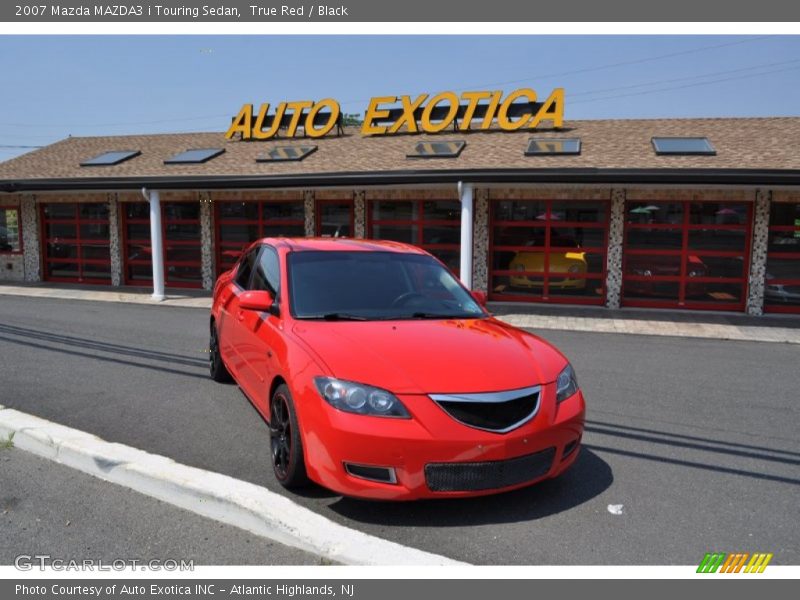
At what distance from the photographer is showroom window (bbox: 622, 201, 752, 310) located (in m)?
13.7

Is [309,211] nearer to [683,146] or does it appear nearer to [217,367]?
[683,146]

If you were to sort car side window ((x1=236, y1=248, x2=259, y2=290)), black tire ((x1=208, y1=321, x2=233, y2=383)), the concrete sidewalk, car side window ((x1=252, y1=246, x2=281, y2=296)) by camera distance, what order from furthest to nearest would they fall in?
1. the concrete sidewalk
2. black tire ((x1=208, y1=321, x2=233, y2=383))
3. car side window ((x1=236, y1=248, x2=259, y2=290))
4. car side window ((x1=252, y1=246, x2=281, y2=296))

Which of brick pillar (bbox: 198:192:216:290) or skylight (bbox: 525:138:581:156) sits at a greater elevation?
skylight (bbox: 525:138:581:156)

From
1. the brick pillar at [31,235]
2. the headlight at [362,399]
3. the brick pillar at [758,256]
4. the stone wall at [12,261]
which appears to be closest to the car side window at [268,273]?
the headlight at [362,399]

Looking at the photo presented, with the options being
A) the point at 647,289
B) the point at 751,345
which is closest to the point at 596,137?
the point at 647,289

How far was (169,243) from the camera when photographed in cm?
1791

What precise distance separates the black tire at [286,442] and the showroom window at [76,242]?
1624 cm

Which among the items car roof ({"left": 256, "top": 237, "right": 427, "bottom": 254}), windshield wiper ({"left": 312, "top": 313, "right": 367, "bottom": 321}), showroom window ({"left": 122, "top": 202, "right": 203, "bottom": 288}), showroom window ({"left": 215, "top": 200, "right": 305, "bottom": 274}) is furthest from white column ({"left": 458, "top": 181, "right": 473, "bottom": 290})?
windshield wiper ({"left": 312, "top": 313, "right": 367, "bottom": 321})

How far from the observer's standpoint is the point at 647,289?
46.9ft

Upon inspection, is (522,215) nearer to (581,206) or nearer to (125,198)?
(581,206)

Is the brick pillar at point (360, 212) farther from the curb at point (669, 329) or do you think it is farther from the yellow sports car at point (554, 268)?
the curb at point (669, 329)

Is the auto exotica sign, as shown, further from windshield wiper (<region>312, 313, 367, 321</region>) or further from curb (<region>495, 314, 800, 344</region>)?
windshield wiper (<region>312, 313, 367, 321</region>)

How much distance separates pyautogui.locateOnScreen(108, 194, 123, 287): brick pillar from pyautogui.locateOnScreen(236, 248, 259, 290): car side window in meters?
13.2

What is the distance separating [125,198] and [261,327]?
591 inches
